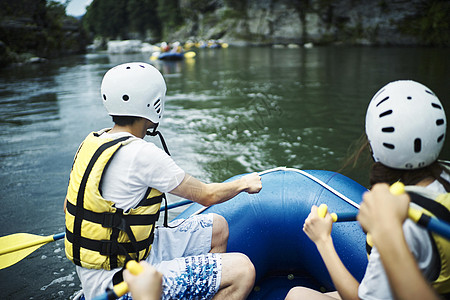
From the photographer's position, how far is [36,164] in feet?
17.2

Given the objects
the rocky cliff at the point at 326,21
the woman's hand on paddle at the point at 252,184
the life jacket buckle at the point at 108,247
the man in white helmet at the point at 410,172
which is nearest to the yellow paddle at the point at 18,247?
the woman's hand on paddle at the point at 252,184

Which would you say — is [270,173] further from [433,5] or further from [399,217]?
[433,5]

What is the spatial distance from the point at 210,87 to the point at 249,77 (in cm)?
217

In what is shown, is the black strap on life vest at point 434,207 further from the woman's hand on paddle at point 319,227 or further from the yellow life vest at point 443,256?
the woman's hand on paddle at point 319,227

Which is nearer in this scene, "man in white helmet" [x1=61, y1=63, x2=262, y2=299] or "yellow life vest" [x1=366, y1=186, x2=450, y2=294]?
"yellow life vest" [x1=366, y1=186, x2=450, y2=294]

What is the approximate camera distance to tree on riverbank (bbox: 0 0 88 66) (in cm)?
2389

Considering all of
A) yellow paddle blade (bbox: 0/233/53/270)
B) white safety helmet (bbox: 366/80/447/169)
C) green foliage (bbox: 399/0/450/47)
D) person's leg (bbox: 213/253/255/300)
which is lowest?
yellow paddle blade (bbox: 0/233/53/270)

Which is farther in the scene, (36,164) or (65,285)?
(36,164)

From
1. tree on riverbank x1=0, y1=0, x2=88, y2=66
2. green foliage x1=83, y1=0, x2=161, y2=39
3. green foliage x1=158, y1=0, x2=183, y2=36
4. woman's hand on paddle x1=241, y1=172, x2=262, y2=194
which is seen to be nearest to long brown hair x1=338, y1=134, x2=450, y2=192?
woman's hand on paddle x1=241, y1=172, x2=262, y2=194

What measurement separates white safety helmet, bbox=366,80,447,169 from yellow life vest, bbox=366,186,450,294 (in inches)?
4.7

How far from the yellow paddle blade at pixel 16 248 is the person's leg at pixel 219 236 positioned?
37.1 inches

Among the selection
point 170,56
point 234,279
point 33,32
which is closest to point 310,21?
point 170,56

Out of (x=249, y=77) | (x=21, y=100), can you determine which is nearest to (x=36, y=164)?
(x=21, y=100)

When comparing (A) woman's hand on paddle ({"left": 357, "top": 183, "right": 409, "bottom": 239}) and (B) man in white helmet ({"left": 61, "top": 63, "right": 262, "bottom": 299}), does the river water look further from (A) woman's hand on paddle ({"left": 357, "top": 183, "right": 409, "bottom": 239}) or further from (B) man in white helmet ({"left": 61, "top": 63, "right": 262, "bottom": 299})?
(A) woman's hand on paddle ({"left": 357, "top": 183, "right": 409, "bottom": 239})
